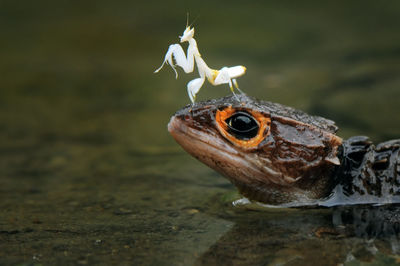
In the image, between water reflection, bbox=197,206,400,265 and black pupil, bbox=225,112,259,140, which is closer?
water reflection, bbox=197,206,400,265

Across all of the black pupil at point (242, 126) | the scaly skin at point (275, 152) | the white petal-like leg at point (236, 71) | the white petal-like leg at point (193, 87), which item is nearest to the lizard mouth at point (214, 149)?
the scaly skin at point (275, 152)

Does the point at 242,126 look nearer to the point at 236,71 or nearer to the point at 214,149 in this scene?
the point at 214,149

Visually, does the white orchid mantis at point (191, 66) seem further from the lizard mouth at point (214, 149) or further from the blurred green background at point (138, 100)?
the blurred green background at point (138, 100)

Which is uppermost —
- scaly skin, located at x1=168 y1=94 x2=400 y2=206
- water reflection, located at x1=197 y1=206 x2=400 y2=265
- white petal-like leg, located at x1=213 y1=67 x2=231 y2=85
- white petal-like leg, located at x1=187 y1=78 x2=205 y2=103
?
white petal-like leg, located at x1=213 y1=67 x2=231 y2=85

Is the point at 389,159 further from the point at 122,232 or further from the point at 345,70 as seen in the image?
the point at 345,70

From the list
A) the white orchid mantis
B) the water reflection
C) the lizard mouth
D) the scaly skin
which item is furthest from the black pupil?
the water reflection

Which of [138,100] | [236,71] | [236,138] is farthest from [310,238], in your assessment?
[138,100]

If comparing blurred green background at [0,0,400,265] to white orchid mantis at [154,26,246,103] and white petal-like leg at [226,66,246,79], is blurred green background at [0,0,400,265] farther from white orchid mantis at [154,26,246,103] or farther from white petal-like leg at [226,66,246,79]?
white petal-like leg at [226,66,246,79]

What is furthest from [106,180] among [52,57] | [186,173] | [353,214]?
[52,57]
